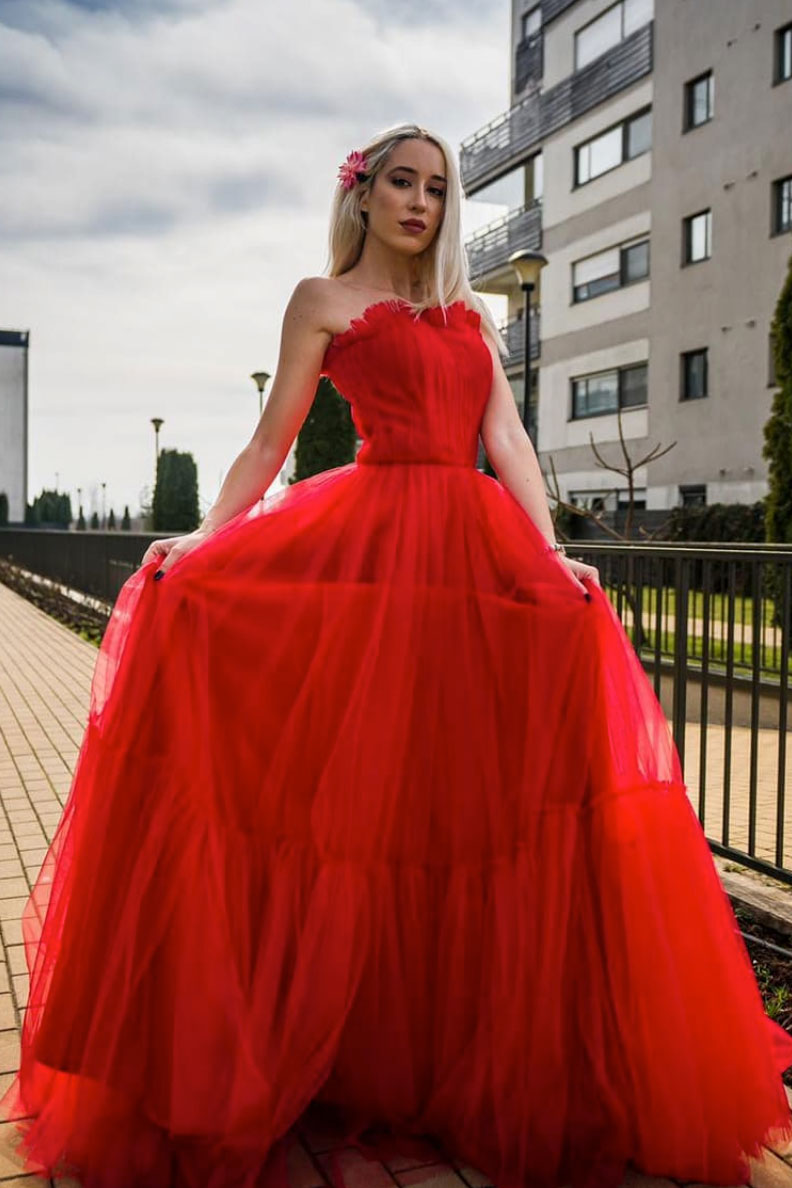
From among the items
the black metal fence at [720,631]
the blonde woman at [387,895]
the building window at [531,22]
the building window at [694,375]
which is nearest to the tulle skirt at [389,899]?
the blonde woman at [387,895]

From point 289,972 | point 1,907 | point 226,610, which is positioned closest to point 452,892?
point 289,972

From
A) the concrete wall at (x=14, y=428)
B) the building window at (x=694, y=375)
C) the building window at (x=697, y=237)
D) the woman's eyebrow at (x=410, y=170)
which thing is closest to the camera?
the woman's eyebrow at (x=410, y=170)

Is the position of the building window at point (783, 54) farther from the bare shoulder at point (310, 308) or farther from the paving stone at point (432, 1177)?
the paving stone at point (432, 1177)

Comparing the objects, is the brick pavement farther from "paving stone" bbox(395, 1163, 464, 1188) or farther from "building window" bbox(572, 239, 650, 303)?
"building window" bbox(572, 239, 650, 303)

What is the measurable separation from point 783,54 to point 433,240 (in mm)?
20611

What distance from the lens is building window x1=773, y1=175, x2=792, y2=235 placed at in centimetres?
1975

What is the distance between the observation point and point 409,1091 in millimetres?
2246

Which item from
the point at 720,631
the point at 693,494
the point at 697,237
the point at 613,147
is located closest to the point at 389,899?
the point at 720,631

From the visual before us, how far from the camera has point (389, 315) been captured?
8.39 feet

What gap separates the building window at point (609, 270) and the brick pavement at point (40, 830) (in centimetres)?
1649

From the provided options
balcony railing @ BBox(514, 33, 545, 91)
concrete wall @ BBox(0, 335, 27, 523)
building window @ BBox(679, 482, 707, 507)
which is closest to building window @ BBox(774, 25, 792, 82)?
building window @ BBox(679, 482, 707, 507)

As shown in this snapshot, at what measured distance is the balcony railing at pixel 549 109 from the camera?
79.1 ft

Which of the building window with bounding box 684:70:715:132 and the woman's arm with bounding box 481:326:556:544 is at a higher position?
the building window with bounding box 684:70:715:132

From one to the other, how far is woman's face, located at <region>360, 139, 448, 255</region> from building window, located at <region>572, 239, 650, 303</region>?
2294 centimetres
